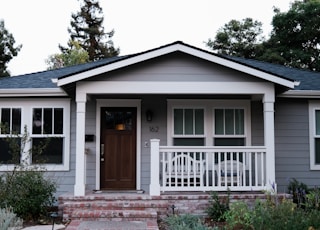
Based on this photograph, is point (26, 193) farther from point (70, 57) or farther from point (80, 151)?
point (70, 57)

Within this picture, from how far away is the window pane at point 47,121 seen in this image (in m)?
9.22

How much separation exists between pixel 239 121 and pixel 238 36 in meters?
20.9

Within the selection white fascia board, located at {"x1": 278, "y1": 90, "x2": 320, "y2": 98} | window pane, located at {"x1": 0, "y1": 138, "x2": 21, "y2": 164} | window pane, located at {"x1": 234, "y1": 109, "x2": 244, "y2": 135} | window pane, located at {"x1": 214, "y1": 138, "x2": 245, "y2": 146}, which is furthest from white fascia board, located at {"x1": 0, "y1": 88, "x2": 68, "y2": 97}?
white fascia board, located at {"x1": 278, "y1": 90, "x2": 320, "y2": 98}

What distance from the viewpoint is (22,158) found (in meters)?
9.08

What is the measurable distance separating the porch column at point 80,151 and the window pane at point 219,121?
129 inches

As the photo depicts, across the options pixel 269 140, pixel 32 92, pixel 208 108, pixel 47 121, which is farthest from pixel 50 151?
pixel 269 140

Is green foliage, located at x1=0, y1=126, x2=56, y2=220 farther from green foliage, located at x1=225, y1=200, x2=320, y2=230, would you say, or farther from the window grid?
green foliage, located at x1=225, y1=200, x2=320, y2=230

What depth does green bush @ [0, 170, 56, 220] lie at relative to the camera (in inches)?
290

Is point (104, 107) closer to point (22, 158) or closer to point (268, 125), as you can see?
point (22, 158)

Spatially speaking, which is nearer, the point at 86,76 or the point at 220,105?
the point at 86,76

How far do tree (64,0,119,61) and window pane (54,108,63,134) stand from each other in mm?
27561

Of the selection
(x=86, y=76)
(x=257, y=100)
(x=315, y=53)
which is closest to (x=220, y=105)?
(x=257, y=100)

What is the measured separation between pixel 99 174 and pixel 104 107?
1.64 meters

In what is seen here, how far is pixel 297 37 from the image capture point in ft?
81.9
